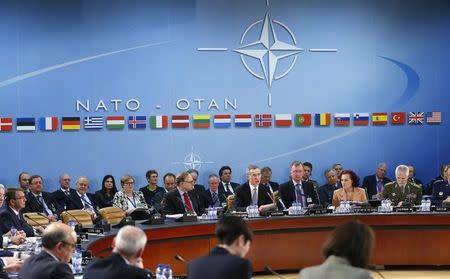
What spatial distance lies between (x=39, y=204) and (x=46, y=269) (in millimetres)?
5916

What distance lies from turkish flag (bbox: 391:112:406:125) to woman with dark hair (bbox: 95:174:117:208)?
421cm

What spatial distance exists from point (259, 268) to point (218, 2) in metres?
4.34

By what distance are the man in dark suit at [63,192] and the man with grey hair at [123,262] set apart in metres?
6.43

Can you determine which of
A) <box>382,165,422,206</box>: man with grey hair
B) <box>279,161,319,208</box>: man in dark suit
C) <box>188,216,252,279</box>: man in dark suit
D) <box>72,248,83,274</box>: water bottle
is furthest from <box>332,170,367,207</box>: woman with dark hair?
<box>188,216,252,279</box>: man in dark suit

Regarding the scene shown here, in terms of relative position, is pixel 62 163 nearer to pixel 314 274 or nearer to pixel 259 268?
pixel 259 268

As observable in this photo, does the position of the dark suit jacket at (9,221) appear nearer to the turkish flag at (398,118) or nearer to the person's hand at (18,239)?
the person's hand at (18,239)

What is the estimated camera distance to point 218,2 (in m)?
11.6

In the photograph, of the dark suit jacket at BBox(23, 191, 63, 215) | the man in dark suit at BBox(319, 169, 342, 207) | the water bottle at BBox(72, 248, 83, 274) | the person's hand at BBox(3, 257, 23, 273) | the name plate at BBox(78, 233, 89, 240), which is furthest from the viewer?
the man in dark suit at BBox(319, 169, 342, 207)

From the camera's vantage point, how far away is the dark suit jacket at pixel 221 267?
12.8ft

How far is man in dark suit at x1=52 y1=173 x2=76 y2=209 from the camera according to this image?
1040 centimetres

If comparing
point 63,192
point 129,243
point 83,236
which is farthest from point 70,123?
point 129,243

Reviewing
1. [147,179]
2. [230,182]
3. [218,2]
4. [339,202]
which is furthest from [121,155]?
[339,202]

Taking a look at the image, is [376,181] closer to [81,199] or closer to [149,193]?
[149,193]

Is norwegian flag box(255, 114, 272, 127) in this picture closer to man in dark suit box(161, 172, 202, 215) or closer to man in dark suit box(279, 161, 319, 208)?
man in dark suit box(279, 161, 319, 208)
